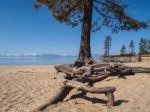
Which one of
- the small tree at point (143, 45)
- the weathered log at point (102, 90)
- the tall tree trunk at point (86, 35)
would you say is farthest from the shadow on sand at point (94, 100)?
the small tree at point (143, 45)

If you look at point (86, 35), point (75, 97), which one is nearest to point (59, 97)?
point (75, 97)

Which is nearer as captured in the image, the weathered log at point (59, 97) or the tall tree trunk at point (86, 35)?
the weathered log at point (59, 97)

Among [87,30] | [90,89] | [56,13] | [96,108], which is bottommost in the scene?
[96,108]

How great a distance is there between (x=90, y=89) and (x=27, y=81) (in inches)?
222

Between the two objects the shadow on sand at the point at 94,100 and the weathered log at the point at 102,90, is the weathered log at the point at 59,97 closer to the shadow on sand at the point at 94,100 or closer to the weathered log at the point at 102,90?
the weathered log at the point at 102,90

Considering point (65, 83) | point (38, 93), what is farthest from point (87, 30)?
point (65, 83)

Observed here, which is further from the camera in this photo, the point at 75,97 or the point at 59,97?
the point at 75,97

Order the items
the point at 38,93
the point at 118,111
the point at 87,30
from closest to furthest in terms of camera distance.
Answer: the point at 118,111
the point at 38,93
the point at 87,30

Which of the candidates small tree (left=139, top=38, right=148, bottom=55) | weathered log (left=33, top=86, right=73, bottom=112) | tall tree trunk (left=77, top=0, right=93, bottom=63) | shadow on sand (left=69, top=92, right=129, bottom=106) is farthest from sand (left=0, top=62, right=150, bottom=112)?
small tree (left=139, top=38, right=148, bottom=55)

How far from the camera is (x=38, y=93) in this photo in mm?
11008

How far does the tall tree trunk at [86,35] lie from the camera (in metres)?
18.1

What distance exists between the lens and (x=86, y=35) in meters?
18.1

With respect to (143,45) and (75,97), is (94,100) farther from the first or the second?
(143,45)

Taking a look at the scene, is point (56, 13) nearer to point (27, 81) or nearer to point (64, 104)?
point (27, 81)
